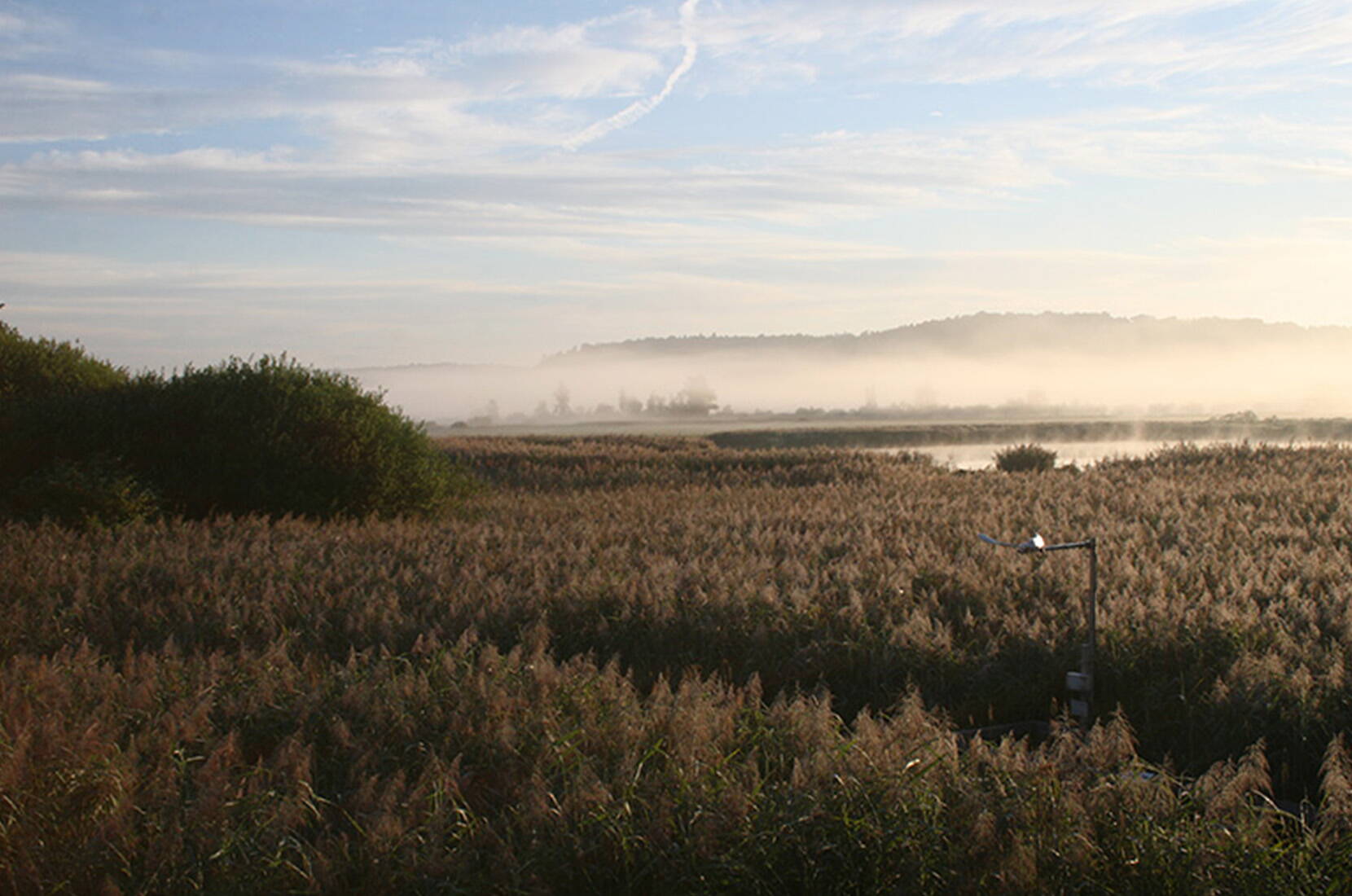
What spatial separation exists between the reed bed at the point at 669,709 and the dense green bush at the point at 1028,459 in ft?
72.3

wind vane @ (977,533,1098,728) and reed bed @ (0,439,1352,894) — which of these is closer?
reed bed @ (0,439,1352,894)

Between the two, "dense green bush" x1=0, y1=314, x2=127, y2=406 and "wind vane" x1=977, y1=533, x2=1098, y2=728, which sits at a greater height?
"dense green bush" x1=0, y1=314, x2=127, y2=406

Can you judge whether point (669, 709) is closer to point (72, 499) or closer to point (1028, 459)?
point (72, 499)

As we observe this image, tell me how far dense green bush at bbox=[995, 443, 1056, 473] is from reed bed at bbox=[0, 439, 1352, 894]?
22.0 m

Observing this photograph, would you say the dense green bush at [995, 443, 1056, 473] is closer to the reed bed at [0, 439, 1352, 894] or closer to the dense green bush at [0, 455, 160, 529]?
the reed bed at [0, 439, 1352, 894]

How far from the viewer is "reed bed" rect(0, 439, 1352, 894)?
5707 mm

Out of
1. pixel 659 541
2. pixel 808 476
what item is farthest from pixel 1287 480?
pixel 659 541

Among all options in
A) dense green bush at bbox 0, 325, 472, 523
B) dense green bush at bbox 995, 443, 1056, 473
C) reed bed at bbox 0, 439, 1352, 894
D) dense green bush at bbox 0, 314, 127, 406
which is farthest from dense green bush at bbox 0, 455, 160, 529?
dense green bush at bbox 995, 443, 1056, 473

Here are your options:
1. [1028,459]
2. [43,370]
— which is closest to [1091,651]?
[43,370]

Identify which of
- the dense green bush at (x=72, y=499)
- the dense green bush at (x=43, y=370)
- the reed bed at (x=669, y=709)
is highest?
the dense green bush at (x=43, y=370)

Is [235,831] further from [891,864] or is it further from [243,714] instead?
[891,864]

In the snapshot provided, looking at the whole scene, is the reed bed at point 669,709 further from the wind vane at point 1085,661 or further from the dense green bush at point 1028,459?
the dense green bush at point 1028,459

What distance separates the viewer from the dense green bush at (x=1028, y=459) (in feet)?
134

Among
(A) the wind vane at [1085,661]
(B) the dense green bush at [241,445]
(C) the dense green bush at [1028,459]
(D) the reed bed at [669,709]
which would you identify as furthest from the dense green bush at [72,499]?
(C) the dense green bush at [1028,459]
